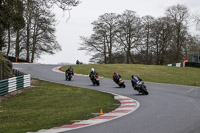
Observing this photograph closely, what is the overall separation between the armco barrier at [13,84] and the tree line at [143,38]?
138 feet

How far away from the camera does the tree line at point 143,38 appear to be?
6006 centimetres

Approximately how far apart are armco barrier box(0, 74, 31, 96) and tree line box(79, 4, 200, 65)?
1651 inches

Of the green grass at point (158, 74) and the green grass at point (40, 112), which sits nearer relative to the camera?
the green grass at point (40, 112)

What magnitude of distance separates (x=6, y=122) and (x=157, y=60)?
5482 centimetres

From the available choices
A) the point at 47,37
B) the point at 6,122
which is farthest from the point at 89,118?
the point at 47,37

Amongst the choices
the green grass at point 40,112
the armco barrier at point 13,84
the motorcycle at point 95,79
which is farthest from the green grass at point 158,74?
the green grass at point 40,112

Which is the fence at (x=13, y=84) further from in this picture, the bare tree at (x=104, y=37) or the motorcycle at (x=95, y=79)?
the bare tree at (x=104, y=37)

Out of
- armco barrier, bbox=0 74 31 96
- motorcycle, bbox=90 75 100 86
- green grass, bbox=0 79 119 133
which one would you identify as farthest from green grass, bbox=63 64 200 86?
green grass, bbox=0 79 119 133

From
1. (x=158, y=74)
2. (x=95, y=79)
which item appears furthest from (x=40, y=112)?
(x=158, y=74)

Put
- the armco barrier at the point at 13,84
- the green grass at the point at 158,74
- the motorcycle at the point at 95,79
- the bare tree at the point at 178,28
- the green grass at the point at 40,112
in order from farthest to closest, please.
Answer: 1. the bare tree at the point at 178,28
2. the green grass at the point at 158,74
3. the motorcycle at the point at 95,79
4. the armco barrier at the point at 13,84
5. the green grass at the point at 40,112

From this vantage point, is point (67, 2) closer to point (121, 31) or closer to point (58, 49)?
point (58, 49)

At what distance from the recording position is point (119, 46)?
64125 mm

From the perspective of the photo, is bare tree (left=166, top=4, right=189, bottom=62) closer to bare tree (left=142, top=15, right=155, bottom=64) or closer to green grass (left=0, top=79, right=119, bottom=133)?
bare tree (left=142, top=15, right=155, bottom=64)

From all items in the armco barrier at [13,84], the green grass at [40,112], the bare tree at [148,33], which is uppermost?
the bare tree at [148,33]
